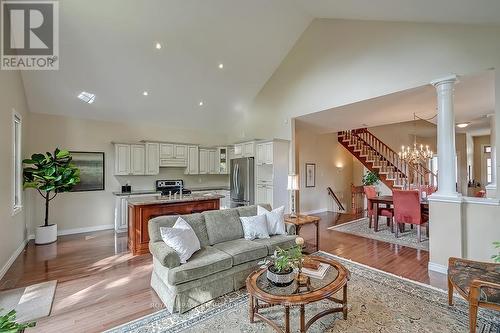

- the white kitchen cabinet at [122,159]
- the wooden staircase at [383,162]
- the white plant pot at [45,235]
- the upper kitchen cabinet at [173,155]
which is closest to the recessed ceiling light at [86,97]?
the white kitchen cabinet at [122,159]

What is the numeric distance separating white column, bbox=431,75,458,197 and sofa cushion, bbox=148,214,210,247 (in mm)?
3481

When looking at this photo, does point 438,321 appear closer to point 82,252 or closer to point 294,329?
point 294,329

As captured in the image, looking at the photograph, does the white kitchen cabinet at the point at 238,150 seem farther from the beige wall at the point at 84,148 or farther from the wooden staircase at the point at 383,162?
the wooden staircase at the point at 383,162

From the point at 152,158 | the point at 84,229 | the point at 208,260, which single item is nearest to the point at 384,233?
the point at 208,260

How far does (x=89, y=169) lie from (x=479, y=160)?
42.3ft

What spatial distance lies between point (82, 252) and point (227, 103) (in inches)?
197

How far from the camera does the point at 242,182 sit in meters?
6.96

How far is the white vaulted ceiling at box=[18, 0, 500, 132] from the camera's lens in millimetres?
3805

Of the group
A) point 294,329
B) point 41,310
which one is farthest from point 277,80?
point 41,310

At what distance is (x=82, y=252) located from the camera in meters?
4.45

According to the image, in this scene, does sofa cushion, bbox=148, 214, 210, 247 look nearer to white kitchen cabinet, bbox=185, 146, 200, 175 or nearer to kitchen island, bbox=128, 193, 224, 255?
kitchen island, bbox=128, 193, 224, 255

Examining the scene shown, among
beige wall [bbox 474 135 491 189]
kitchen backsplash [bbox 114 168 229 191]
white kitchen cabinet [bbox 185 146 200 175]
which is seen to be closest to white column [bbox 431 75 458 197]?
white kitchen cabinet [bbox 185 146 200 175]

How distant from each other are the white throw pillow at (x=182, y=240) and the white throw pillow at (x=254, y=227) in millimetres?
794

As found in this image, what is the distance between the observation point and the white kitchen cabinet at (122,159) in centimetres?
612
